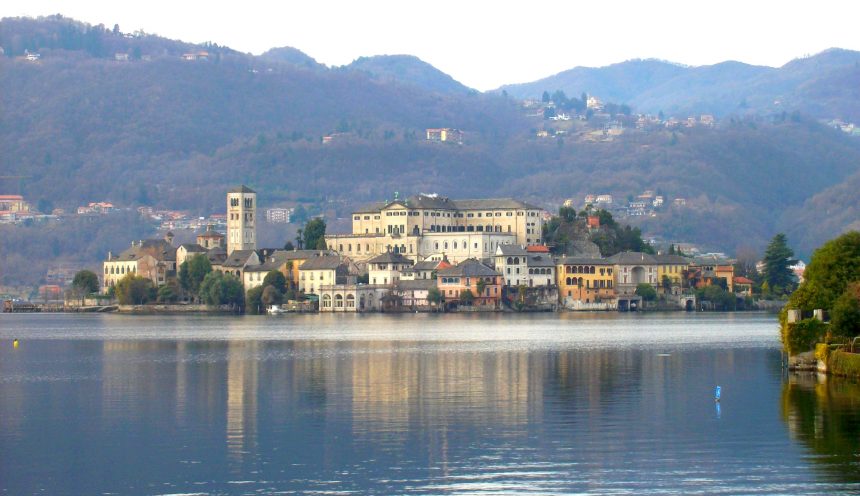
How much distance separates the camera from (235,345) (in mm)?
76750

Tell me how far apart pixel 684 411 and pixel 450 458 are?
31.7ft

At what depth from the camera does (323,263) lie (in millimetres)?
141875

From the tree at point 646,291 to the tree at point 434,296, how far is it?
17221 mm

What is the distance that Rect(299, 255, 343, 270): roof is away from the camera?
14112 cm

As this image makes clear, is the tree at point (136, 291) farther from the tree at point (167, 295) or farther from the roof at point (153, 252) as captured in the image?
the roof at point (153, 252)

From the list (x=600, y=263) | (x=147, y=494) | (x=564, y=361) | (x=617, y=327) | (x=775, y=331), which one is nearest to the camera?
(x=147, y=494)

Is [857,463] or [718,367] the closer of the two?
[857,463]

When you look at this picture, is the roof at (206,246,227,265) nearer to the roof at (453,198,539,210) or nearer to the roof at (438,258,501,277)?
the roof at (453,198,539,210)

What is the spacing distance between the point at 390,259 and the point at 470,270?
887cm

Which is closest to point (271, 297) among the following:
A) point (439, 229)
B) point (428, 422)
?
point (439, 229)

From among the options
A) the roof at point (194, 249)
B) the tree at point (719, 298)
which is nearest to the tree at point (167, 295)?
the roof at point (194, 249)

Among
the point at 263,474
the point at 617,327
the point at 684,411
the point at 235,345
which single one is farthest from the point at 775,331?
the point at 263,474

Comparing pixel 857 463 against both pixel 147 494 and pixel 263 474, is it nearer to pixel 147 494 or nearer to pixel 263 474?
pixel 263 474

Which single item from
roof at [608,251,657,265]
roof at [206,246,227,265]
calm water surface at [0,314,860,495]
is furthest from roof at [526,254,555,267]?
calm water surface at [0,314,860,495]
